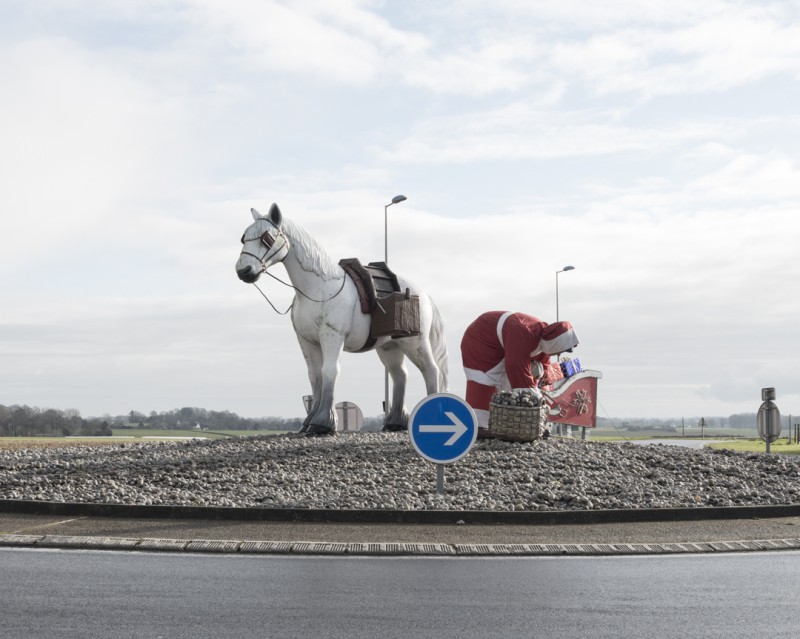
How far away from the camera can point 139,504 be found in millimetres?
11852

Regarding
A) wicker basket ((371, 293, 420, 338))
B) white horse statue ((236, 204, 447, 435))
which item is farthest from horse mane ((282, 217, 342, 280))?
wicker basket ((371, 293, 420, 338))

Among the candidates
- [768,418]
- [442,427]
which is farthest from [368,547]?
[768,418]

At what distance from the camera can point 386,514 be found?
11.4m

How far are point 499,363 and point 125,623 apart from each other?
12826 millimetres

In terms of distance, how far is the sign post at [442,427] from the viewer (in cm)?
1230

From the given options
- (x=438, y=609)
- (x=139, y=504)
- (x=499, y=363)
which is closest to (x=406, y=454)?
(x=499, y=363)

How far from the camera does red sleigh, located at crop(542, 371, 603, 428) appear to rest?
37562 millimetres

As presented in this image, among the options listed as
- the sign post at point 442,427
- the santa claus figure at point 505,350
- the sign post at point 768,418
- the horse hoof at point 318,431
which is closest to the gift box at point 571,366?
the sign post at point 768,418

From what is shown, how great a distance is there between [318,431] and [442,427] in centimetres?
676

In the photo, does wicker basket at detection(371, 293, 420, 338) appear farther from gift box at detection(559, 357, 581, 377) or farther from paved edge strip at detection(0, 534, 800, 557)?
gift box at detection(559, 357, 581, 377)

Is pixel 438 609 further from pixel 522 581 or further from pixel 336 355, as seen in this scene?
pixel 336 355

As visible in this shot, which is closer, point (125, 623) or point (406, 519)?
point (125, 623)

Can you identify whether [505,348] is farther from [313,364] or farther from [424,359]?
[313,364]

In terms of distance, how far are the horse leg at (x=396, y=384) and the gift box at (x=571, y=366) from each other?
1691 cm
